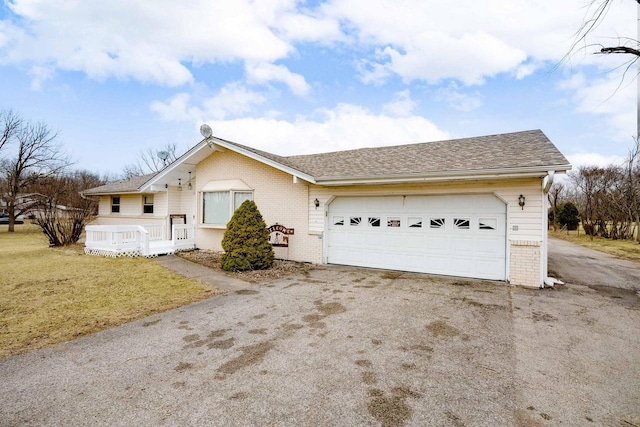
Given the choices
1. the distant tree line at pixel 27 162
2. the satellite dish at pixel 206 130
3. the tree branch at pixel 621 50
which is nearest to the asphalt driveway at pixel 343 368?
the tree branch at pixel 621 50

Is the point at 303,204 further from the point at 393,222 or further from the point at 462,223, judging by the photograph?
the point at 462,223

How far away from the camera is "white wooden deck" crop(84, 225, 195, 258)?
11277 millimetres

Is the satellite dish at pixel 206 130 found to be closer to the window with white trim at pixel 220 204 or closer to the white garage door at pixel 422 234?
the window with white trim at pixel 220 204

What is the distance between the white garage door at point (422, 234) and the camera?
26.4 ft

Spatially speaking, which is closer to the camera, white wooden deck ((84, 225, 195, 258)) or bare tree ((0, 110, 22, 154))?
white wooden deck ((84, 225, 195, 258))

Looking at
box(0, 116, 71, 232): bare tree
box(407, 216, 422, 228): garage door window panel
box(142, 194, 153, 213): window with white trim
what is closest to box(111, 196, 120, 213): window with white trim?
box(142, 194, 153, 213): window with white trim

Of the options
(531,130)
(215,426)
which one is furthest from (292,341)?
(531,130)

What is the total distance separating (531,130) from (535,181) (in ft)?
13.3

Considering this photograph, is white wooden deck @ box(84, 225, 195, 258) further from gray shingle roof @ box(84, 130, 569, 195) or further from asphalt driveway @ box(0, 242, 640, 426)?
asphalt driveway @ box(0, 242, 640, 426)

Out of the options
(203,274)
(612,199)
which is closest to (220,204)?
(203,274)

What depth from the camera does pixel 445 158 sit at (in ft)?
29.9

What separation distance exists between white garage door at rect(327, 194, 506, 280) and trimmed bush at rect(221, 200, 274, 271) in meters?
2.25

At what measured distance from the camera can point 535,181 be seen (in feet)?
24.1

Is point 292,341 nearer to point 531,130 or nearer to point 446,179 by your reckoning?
point 446,179
